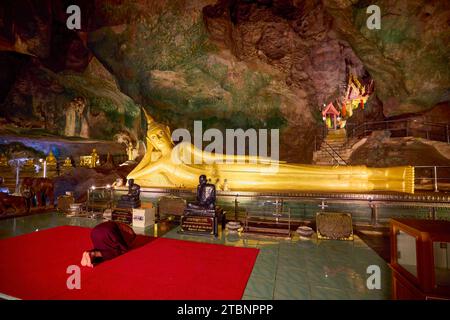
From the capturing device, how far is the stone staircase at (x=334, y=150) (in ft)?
35.7

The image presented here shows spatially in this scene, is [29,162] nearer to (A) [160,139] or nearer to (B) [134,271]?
(A) [160,139]

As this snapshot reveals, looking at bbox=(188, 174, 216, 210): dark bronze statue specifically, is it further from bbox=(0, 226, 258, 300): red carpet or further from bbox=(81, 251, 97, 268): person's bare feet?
bbox=(81, 251, 97, 268): person's bare feet

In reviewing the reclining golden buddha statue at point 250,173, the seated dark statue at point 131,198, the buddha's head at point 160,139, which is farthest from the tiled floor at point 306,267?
the buddha's head at point 160,139

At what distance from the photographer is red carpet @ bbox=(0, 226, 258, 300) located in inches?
79.0

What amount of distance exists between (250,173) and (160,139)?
8.70 feet

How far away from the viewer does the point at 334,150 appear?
11367mm

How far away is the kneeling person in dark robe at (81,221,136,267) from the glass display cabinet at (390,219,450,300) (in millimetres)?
3028

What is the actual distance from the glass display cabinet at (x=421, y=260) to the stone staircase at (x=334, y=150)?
889 cm

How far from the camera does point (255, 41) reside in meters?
9.64

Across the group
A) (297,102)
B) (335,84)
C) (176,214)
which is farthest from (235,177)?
(335,84)

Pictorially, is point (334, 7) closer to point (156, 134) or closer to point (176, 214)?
point (156, 134)

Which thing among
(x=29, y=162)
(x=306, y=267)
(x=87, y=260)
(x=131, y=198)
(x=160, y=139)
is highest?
(x=160, y=139)

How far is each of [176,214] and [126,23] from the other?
7879 mm

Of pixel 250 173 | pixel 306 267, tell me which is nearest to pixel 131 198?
pixel 250 173
